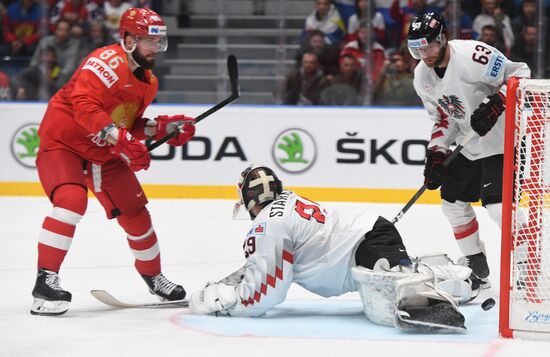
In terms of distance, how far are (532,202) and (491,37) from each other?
398 cm

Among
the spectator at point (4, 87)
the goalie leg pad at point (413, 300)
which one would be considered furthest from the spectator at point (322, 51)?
the goalie leg pad at point (413, 300)

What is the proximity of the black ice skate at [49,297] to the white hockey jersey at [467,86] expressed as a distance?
5.44ft

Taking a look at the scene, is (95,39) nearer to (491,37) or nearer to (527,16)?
(491,37)

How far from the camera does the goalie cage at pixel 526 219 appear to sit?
3602mm

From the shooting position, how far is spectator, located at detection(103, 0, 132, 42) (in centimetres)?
842

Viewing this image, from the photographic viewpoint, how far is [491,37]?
7.57m

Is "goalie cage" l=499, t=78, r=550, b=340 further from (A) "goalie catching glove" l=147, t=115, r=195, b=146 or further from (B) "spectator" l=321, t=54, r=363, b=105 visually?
(B) "spectator" l=321, t=54, r=363, b=105

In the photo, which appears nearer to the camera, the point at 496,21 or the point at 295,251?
the point at 295,251

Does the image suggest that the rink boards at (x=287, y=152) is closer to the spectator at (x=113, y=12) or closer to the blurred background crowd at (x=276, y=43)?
the blurred background crowd at (x=276, y=43)

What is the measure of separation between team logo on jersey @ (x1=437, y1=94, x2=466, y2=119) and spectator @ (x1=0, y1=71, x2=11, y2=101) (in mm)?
4314

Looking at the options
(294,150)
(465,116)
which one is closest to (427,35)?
(465,116)

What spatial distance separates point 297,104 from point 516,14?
1651mm

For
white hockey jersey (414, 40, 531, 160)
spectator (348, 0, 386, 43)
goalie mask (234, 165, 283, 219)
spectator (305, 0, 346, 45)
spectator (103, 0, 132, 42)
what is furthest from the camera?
spectator (103, 0, 132, 42)

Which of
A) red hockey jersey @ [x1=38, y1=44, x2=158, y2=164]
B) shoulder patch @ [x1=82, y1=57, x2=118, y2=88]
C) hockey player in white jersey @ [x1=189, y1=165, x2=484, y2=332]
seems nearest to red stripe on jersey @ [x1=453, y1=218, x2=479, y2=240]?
hockey player in white jersey @ [x1=189, y1=165, x2=484, y2=332]
